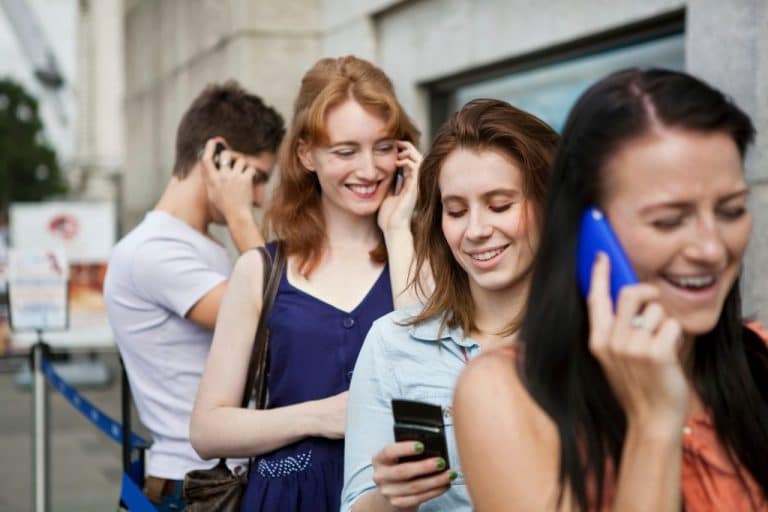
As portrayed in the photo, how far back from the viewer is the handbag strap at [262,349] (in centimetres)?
297

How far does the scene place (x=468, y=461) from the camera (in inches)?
62.1

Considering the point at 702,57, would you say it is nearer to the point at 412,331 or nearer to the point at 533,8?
the point at 533,8

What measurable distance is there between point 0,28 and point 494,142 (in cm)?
7400

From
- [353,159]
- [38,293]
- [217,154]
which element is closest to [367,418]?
[353,159]

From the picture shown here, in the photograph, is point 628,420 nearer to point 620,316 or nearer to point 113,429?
point 620,316

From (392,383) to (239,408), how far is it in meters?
0.82

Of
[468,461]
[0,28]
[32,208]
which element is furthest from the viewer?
[0,28]

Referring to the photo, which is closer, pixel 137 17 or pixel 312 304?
pixel 312 304

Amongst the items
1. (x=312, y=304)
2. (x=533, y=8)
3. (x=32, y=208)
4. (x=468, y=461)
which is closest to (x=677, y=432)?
(x=468, y=461)

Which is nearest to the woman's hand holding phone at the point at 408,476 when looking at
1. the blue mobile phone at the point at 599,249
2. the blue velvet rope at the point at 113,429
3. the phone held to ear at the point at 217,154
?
the blue mobile phone at the point at 599,249

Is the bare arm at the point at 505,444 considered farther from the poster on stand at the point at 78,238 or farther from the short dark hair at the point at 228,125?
the poster on stand at the point at 78,238

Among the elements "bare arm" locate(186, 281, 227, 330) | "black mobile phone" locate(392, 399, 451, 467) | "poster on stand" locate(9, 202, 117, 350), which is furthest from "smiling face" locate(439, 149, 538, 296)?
"poster on stand" locate(9, 202, 117, 350)

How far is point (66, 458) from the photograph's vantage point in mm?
9000

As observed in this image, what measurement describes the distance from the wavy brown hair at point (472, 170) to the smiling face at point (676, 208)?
80 cm
